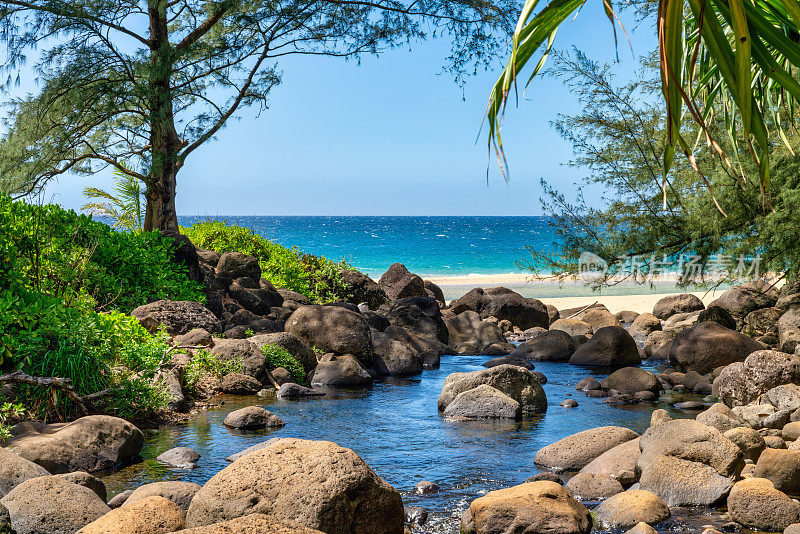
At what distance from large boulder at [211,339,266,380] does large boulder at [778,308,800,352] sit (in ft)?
32.3

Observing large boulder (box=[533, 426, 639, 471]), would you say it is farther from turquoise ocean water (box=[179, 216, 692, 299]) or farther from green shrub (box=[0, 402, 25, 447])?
turquoise ocean water (box=[179, 216, 692, 299])

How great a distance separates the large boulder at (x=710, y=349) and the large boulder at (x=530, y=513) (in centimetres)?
784

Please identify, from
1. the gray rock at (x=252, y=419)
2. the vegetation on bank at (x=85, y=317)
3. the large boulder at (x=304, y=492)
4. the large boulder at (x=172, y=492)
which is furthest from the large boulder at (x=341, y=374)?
the large boulder at (x=304, y=492)

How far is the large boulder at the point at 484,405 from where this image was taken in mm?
10078

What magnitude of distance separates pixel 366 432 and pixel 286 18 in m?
13.3

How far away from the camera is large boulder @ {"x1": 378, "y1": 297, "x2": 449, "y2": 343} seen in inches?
653

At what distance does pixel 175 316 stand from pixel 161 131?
25.0ft

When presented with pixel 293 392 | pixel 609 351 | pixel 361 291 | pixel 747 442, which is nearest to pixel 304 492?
pixel 747 442

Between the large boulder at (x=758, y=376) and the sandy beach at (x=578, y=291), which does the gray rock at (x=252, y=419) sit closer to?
the large boulder at (x=758, y=376)

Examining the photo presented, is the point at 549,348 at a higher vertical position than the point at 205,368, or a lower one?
lower

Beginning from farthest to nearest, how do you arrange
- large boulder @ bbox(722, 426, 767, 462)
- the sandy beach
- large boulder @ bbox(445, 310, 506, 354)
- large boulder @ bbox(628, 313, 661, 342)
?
1. the sandy beach
2. large boulder @ bbox(628, 313, 661, 342)
3. large boulder @ bbox(445, 310, 506, 354)
4. large boulder @ bbox(722, 426, 767, 462)

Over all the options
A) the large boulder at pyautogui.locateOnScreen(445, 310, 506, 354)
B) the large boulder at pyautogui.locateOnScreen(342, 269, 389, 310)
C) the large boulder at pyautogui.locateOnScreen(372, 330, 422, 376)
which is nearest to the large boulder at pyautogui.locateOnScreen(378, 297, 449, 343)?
the large boulder at pyautogui.locateOnScreen(445, 310, 506, 354)

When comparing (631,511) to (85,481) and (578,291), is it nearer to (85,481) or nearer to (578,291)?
(85,481)

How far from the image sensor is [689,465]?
22.4 feet
